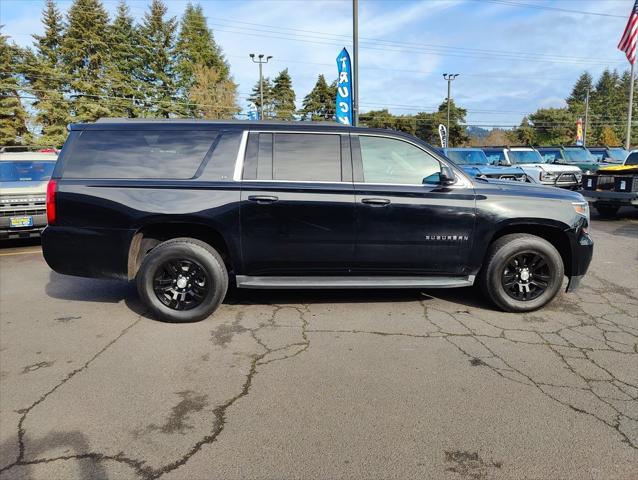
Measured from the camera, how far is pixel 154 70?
51.4 meters

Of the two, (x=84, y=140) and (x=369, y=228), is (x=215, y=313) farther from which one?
(x=84, y=140)

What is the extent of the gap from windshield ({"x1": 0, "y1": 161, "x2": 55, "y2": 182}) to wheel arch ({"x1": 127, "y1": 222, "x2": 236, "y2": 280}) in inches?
213

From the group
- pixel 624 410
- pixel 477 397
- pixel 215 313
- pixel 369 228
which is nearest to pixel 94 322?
pixel 215 313

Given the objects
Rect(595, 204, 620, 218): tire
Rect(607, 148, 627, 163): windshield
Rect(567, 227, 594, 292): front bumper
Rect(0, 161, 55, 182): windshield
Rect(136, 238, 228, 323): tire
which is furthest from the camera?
Rect(607, 148, 627, 163): windshield

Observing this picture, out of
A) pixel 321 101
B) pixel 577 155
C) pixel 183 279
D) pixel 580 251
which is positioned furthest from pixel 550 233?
pixel 321 101

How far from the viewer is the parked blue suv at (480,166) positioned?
1287 cm

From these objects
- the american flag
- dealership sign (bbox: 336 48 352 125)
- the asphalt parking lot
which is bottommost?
the asphalt parking lot

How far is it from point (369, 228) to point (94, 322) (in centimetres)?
301

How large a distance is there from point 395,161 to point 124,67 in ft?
172

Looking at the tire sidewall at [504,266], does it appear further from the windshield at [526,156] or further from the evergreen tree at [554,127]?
the evergreen tree at [554,127]

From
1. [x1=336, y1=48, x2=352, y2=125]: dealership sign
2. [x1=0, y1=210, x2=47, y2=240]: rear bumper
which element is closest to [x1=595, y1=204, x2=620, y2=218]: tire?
[x1=336, y1=48, x2=352, y2=125]: dealership sign

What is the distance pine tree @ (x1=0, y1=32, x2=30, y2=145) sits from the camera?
37.2 m

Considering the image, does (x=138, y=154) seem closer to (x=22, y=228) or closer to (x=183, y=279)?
(x=183, y=279)

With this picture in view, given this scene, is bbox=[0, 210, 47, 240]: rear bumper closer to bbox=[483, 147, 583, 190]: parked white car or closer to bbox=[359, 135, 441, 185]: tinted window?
bbox=[359, 135, 441, 185]: tinted window
